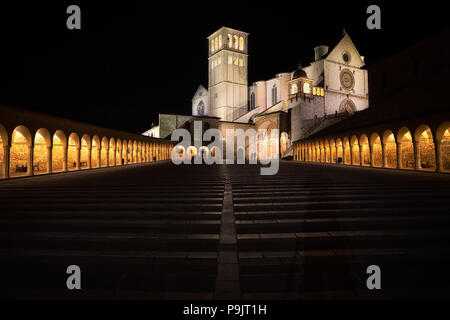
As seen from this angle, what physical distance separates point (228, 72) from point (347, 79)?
26.6m

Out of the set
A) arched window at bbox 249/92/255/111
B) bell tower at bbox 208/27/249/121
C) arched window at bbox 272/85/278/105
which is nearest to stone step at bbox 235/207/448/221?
arched window at bbox 272/85/278/105

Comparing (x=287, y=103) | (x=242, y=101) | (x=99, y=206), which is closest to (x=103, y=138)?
(x=99, y=206)

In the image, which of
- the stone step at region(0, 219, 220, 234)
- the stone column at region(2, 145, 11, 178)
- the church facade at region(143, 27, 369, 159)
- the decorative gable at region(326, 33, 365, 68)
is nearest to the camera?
the stone step at region(0, 219, 220, 234)

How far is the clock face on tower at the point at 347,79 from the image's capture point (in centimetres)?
5081

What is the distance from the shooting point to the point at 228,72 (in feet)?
204

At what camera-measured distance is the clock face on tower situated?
50.8 meters

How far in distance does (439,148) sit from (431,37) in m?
12.4

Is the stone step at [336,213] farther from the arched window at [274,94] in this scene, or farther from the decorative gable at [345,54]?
the arched window at [274,94]

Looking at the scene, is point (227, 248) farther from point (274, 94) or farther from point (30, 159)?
point (274, 94)

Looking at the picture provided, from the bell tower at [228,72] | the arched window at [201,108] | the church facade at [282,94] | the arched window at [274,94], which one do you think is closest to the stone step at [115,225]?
the church facade at [282,94]

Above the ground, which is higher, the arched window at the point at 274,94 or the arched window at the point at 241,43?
the arched window at the point at 241,43

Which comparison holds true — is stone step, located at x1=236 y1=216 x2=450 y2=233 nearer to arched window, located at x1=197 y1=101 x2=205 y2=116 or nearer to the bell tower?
the bell tower
